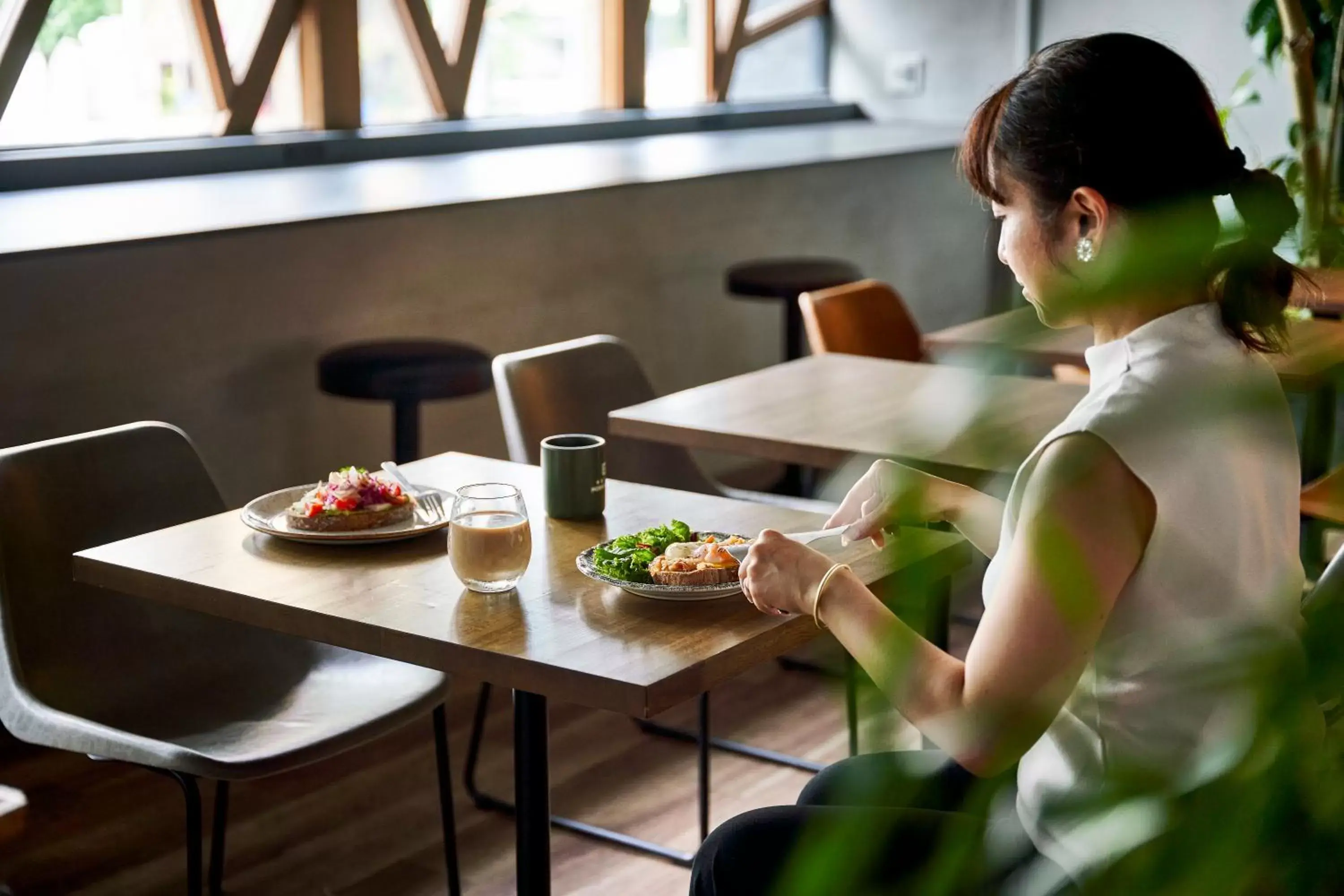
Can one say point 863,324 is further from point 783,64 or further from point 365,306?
point 783,64

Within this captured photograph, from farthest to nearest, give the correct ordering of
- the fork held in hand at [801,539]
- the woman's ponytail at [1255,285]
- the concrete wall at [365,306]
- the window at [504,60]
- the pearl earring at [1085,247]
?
the window at [504,60]
the concrete wall at [365,306]
the fork held in hand at [801,539]
the pearl earring at [1085,247]
the woman's ponytail at [1255,285]

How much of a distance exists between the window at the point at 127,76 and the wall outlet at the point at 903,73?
2898mm

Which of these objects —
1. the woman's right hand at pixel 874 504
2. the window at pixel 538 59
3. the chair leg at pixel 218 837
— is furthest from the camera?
the window at pixel 538 59

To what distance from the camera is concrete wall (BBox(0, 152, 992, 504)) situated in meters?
3.00

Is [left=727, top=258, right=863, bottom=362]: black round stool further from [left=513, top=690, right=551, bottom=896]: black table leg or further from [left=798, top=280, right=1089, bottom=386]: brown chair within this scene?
[left=513, top=690, right=551, bottom=896]: black table leg

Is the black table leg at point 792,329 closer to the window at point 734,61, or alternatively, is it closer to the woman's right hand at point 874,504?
the window at point 734,61

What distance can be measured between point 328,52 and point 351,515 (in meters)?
3.02

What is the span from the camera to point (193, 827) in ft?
6.30

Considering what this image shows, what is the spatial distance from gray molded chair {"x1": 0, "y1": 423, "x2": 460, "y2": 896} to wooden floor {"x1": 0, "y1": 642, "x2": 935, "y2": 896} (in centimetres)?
28

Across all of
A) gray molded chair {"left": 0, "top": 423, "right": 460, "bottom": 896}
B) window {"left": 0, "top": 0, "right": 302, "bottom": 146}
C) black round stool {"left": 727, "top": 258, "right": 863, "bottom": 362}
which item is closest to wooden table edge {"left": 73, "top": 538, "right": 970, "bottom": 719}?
gray molded chair {"left": 0, "top": 423, "right": 460, "bottom": 896}

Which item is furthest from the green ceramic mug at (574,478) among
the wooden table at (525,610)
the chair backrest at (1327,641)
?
the chair backrest at (1327,641)

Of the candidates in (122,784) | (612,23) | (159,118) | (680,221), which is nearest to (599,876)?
(122,784)

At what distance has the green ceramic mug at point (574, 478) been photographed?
75.9 inches

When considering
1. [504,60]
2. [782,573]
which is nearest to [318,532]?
[782,573]
